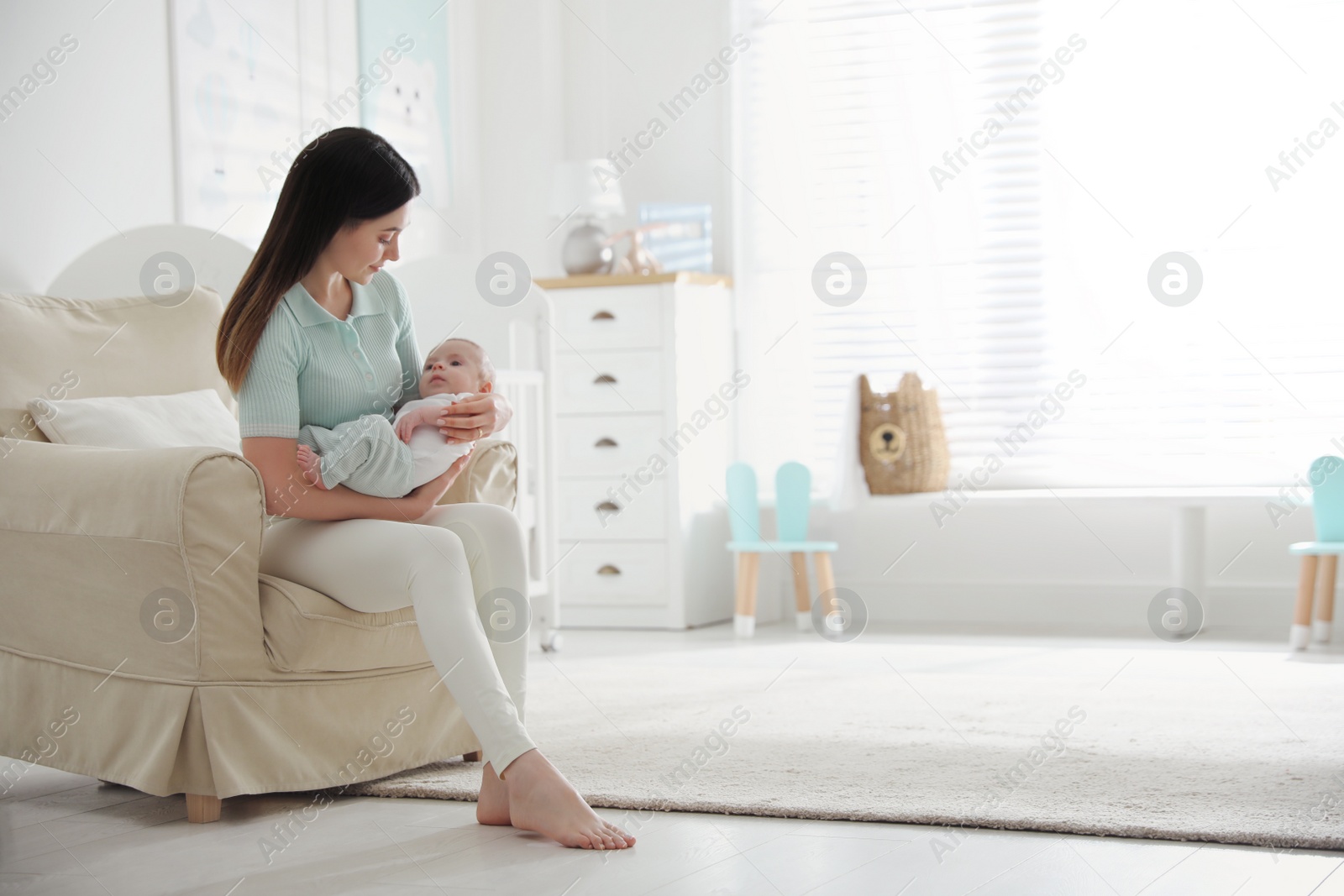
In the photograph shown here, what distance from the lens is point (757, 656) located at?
10.5 ft

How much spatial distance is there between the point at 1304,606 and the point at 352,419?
94.9 inches

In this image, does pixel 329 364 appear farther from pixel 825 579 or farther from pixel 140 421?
pixel 825 579

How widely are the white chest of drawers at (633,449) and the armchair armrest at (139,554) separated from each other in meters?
1.84

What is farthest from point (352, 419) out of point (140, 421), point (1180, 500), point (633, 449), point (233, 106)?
point (1180, 500)

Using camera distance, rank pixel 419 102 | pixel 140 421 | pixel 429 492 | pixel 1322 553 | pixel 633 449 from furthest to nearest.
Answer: pixel 419 102, pixel 633 449, pixel 1322 553, pixel 140 421, pixel 429 492

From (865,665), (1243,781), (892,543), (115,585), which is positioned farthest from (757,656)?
(115,585)

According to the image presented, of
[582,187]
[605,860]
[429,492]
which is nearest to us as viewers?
[605,860]

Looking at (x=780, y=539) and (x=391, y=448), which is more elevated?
(x=391, y=448)

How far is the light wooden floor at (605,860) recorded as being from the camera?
1457 millimetres

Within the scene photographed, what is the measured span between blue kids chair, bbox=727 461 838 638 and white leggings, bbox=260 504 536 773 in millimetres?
1714

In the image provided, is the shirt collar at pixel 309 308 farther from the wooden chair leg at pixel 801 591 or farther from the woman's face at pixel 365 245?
the wooden chair leg at pixel 801 591

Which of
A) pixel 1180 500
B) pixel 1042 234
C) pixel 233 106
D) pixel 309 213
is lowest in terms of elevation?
pixel 1180 500

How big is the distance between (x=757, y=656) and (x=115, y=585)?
1739mm

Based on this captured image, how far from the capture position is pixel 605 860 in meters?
1.57
